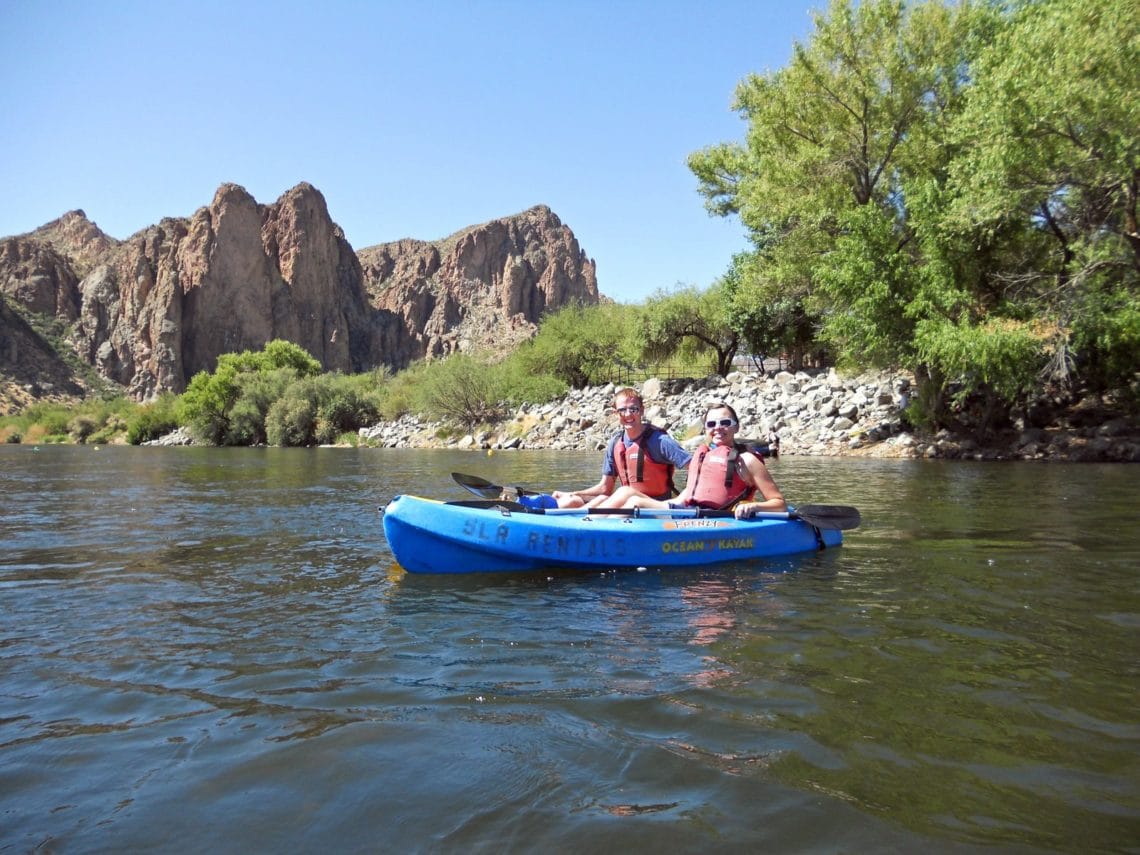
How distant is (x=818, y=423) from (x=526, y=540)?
18.9 metres

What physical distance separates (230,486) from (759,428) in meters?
16.1

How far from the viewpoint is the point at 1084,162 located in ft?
44.7

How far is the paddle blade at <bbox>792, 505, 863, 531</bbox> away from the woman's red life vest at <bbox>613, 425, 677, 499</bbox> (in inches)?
48.1

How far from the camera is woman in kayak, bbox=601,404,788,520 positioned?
680cm

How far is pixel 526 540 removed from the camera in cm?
582

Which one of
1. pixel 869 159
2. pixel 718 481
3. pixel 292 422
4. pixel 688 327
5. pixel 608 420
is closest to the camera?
pixel 718 481

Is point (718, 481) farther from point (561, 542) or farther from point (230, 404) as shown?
point (230, 404)

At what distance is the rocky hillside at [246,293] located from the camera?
347ft

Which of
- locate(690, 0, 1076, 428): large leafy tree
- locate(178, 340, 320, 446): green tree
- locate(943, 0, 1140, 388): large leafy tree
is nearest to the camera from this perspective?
locate(943, 0, 1140, 388): large leafy tree

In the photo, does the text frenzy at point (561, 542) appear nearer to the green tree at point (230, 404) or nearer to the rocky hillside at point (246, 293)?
the green tree at point (230, 404)

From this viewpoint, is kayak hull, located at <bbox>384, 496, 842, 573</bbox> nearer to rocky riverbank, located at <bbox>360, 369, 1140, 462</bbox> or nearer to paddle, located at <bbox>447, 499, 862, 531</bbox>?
paddle, located at <bbox>447, 499, 862, 531</bbox>

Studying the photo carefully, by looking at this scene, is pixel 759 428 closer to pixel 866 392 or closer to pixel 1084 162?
pixel 866 392

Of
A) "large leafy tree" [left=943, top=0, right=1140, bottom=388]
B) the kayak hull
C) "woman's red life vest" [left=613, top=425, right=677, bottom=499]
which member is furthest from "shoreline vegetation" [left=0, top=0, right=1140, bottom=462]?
the kayak hull

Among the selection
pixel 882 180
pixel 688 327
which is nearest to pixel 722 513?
pixel 882 180
